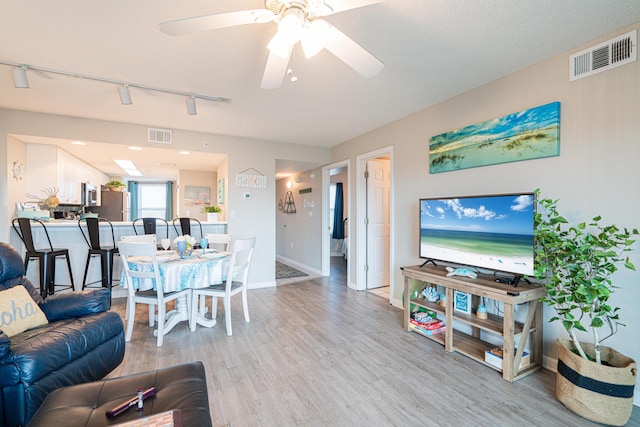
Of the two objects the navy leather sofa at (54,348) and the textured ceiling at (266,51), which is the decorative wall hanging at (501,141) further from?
the navy leather sofa at (54,348)

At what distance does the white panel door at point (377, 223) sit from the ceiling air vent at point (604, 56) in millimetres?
2719

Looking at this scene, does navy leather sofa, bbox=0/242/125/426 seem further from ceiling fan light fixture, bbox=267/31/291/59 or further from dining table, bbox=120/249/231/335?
ceiling fan light fixture, bbox=267/31/291/59

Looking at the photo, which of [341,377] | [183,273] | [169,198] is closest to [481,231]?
[341,377]

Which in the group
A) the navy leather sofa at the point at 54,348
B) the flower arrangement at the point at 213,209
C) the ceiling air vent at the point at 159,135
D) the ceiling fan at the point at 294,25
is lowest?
the navy leather sofa at the point at 54,348

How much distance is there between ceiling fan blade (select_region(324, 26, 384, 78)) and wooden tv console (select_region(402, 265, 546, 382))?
1.85 metres

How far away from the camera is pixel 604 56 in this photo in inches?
78.5

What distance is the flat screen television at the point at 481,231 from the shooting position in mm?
2221

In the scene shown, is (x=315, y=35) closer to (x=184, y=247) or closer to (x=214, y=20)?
(x=214, y=20)

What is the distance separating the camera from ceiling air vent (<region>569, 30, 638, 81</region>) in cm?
188

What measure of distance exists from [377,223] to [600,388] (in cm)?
321

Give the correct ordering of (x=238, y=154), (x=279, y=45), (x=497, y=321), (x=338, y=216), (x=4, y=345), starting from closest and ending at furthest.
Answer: (x=4, y=345), (x=279, y=45), (x=497, y=321), (x=238, y=154), (x=338, y=216)

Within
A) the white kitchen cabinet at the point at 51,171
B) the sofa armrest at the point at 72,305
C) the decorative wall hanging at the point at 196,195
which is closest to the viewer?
the sofa armrest at the point at 72,305

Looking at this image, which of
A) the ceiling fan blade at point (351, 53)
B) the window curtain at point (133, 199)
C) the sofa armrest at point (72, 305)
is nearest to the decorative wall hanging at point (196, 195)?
the window curtain at point (133, 199)

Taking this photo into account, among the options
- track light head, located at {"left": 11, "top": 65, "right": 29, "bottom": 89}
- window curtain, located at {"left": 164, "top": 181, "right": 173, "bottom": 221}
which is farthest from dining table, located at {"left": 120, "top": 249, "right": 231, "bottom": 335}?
window curtain, located at {"left": 164, "top": 181, "right": 173, "bottom": 221}
